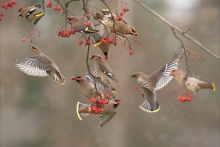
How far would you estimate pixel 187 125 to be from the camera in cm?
832

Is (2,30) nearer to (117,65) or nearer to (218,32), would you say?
(117,65)

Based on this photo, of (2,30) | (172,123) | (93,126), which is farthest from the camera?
Answer: (172,123)

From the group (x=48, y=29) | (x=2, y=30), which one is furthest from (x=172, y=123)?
(x=2, y=30)

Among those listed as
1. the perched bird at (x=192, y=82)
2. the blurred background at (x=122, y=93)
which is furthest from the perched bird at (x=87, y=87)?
the blurred background at (x=122, y=93)

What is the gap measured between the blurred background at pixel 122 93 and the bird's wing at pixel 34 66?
15.8 ft

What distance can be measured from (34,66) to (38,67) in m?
0.03

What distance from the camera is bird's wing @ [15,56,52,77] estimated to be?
94.8 inches

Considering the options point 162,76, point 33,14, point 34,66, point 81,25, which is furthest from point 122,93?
point 81,25

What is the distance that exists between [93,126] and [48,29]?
170cm

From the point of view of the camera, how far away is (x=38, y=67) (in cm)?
245

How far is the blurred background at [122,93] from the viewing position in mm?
7562

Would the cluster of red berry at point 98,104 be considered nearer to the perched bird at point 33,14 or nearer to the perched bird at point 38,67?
the perched bird at point 38,67

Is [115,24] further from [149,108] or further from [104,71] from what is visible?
[149,108]

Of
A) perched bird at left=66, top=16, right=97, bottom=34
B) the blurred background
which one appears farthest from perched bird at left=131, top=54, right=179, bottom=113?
A: the blurred background
